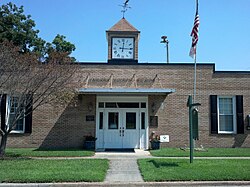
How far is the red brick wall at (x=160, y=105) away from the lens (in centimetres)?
1808

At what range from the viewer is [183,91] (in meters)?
18.6

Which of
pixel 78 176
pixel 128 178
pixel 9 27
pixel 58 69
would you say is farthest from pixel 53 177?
pixel 9 27

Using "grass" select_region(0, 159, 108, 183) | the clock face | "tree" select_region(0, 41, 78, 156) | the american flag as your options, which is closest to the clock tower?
the clock face

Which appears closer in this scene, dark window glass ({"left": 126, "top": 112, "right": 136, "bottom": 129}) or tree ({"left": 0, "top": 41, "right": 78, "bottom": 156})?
tree ({"left": 0, "top": 41, "right": 78, "bottom": 156})

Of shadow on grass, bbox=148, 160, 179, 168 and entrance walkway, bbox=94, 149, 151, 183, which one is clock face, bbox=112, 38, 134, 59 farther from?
shadow on grass, bbox=148, 160, 179, 168

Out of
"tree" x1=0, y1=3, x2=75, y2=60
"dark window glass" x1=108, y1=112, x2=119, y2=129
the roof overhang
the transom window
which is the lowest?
"dark window glass" x1=108, y1=112, x2=119, y2=129

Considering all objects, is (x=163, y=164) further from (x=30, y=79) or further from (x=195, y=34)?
(x=195, y=34)

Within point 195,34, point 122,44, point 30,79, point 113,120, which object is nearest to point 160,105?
point 113,120

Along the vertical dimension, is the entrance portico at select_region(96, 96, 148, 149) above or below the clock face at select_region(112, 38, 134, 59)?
below

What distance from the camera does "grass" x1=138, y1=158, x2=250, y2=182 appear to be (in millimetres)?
9180

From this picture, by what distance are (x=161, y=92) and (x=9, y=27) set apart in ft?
81.2

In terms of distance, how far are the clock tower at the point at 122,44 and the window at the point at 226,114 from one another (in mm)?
6029

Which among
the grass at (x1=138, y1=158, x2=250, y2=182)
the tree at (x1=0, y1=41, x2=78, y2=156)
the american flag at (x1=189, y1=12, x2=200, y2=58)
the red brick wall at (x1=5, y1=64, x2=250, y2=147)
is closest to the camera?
the grass at (x1=138, y1=158, x2=250, y2=182)

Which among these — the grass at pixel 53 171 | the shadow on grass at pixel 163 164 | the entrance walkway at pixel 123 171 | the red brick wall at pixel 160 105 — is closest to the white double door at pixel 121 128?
the red brick wall at pixel 160 105
